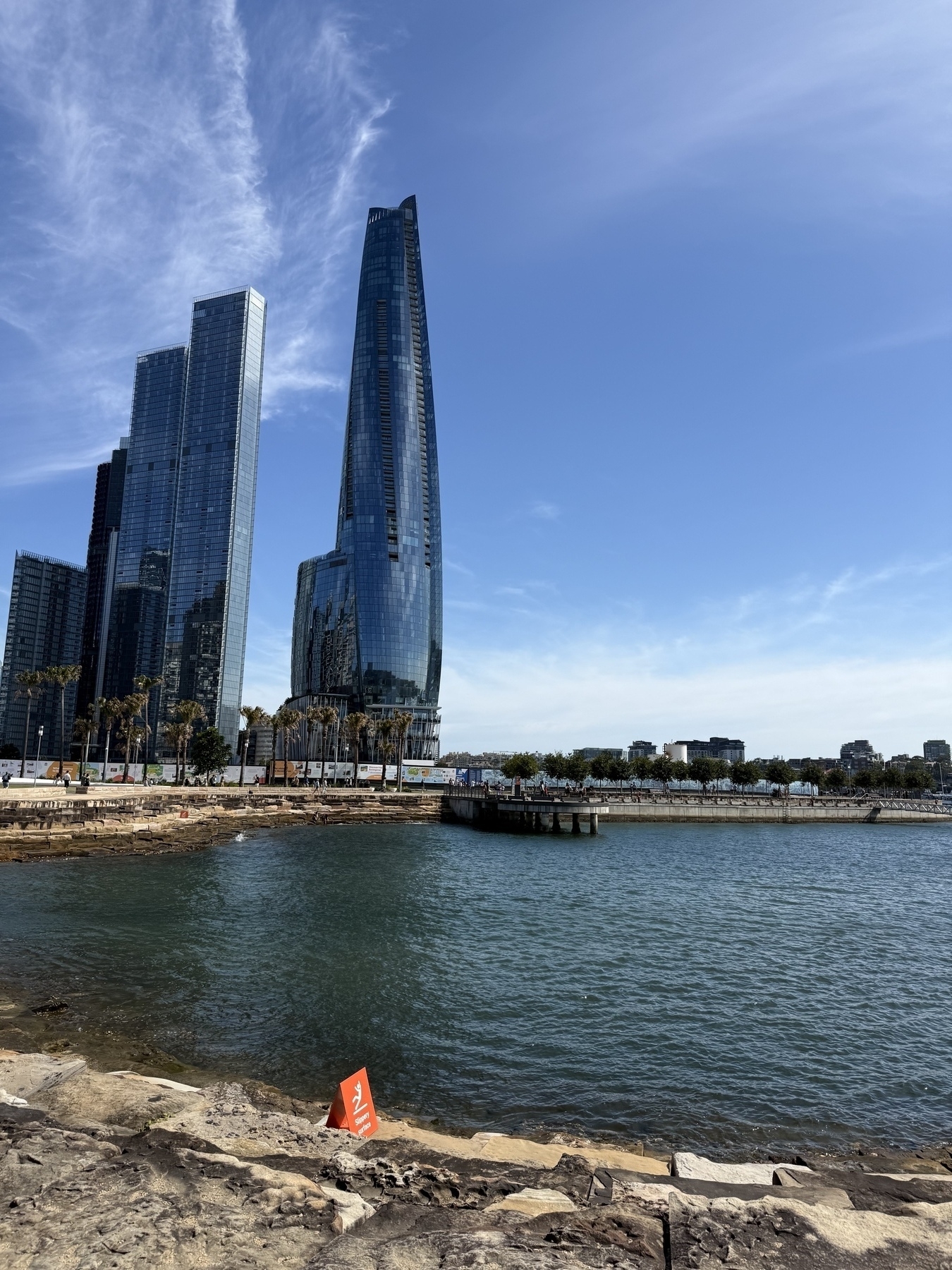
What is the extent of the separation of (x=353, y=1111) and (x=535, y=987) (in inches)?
514

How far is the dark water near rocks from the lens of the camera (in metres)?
17.4

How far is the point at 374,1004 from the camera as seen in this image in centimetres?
2353

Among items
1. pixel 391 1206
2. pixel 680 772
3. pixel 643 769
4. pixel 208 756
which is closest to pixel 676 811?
pixel 643 769

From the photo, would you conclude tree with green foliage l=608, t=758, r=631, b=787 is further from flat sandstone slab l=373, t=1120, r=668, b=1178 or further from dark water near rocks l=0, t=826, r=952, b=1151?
flat sandstone slab l=373, t=1120, r=668, b=1178

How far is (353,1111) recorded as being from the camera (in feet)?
46.0

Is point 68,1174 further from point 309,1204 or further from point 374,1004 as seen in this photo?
point 374,1004

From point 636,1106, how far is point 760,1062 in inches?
185

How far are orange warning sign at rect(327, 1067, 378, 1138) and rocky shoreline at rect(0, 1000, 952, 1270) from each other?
19.3 inches

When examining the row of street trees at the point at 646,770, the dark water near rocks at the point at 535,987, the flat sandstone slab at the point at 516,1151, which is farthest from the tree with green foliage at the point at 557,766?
the flat sandstone slab at the point at 516,1151

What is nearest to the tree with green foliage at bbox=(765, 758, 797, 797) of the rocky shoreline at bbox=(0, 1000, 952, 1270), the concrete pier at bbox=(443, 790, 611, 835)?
the concrete pier at bbox=(443, 790, 611, 835)

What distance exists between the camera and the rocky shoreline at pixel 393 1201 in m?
8.30

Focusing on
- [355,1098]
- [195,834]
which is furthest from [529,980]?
[195,834]

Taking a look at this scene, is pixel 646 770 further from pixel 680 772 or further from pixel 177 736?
pixel 177 736

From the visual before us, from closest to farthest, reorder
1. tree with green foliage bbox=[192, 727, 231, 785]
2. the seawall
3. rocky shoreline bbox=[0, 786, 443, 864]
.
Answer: rocky shoreline bbox=[0, 786, 443, 864]
the seawall
tree with green foliage bbox=[192, 727, 231, 785]
